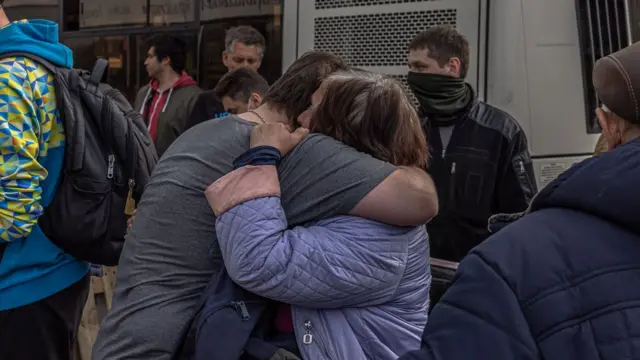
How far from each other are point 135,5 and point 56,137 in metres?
3.64

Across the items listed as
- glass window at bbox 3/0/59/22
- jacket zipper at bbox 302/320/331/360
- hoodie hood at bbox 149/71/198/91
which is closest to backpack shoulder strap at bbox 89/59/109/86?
jacket zipper at bbox 302/320/331/360

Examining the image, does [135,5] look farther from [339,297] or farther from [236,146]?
[339,297]

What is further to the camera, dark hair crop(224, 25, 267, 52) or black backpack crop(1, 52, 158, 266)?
dark hair crop(224, 25, 267, 52)

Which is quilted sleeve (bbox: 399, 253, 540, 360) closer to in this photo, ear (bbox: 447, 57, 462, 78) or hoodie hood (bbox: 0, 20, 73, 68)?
hoodie hood (bbox: 0, 20, 73, 68)

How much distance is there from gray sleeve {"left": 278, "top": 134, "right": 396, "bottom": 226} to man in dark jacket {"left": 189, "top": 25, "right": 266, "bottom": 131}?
300cm

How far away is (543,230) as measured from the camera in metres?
1.35

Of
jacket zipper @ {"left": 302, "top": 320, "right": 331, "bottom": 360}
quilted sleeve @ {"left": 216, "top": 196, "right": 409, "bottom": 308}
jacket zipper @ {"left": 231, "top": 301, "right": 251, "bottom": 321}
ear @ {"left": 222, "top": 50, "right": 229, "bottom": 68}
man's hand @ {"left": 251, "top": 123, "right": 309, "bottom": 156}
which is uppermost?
ear @ {"left": 222, "top": 50, "right": 229, "bottom": 68}

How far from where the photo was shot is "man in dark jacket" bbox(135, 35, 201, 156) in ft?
17.6

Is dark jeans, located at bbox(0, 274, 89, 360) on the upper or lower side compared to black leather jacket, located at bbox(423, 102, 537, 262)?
Result: lower

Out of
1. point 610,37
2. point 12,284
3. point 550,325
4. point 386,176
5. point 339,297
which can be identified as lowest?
point 12,284

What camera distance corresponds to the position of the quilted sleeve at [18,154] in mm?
2420

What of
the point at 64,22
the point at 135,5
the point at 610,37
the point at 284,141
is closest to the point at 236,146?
the point at 284,141

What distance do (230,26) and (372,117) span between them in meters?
3.78

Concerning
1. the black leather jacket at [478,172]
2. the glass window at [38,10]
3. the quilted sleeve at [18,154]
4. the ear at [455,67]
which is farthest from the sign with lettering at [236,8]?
the quilted sleeve at [18,154]
